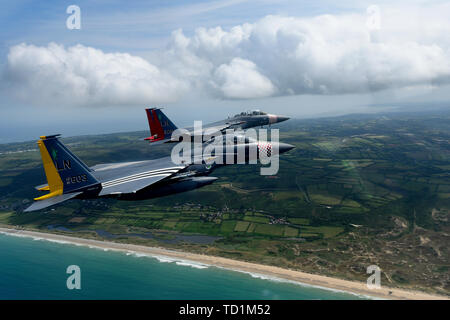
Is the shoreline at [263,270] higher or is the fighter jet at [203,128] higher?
the fighter jet at [203,128]

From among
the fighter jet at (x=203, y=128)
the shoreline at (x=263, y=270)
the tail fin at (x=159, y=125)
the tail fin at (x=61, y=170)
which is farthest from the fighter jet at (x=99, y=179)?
the shoreline at (x=263, y=270)

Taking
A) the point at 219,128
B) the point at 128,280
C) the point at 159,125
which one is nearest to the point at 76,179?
the point at 159,125

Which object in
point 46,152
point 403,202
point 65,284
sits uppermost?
point 46,152

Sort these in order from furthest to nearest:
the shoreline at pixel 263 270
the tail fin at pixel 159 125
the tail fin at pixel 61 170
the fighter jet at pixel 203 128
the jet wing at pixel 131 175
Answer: the tail fin at pixel 159 125 < the shoreline at pixel 263 270 < the fighter jet at pixel 203 128 < the jet wing at pixel 131 175 < the tail fin at pixel 61 170

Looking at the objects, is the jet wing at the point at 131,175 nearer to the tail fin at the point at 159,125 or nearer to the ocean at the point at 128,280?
the tail fin at the point at 159,125

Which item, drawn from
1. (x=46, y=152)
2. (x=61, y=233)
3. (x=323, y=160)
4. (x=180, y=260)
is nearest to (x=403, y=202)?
(x=323, y=160)

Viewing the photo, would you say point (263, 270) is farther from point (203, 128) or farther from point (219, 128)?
point (203, 128)

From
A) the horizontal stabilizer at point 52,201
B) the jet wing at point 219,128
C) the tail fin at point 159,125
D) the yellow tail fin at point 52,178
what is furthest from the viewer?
the tail fin at point 159,125

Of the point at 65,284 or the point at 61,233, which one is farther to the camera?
the point at 61,233
